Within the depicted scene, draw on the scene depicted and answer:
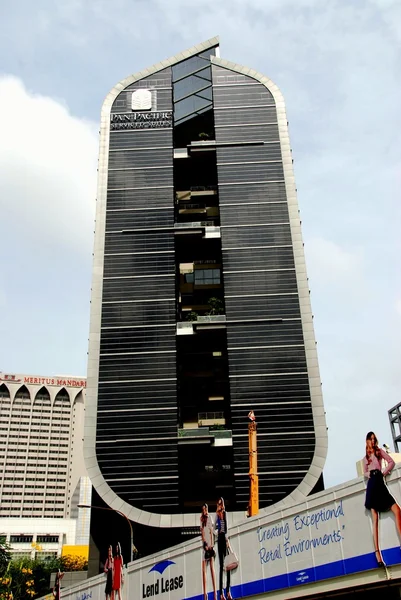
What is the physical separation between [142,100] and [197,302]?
26.8 meters

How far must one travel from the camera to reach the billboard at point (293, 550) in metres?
20.4

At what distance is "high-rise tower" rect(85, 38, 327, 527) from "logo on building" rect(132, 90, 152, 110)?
18 centimetres

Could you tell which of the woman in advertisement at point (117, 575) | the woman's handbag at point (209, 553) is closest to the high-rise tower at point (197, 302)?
the woman in advertisement at point (117, 575)

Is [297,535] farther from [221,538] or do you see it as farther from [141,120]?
[141,120]

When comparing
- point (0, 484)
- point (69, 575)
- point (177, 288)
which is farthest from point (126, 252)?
point (0, 484)

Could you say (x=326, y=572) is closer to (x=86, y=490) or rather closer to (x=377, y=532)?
(x=377, y=532)

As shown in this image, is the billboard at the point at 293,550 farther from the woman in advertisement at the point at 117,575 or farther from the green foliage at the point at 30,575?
the green foliage at the point at 30,575

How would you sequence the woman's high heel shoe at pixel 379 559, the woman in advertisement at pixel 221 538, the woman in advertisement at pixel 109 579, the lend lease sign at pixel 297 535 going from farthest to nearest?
the woman in advertisement at pixel 109 579 < the woman in advertisement at pixel 221 538 < the lend lease sign at pixel 297 535 < the woman's high heel shoe at pixel 379 559

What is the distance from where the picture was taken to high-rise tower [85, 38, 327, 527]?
186ft

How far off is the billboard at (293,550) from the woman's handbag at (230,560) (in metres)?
0.17

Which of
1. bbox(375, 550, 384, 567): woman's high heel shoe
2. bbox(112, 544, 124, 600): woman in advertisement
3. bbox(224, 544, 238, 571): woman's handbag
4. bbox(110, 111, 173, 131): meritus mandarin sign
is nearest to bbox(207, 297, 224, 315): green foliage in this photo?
bbox(110, 111, 173, 131): meritus mandarin sign

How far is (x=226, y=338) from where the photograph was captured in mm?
62750

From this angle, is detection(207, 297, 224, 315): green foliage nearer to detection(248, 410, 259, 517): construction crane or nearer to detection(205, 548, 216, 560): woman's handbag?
detection(248, 410, 259, 517): construction crane

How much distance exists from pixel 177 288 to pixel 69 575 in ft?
116
